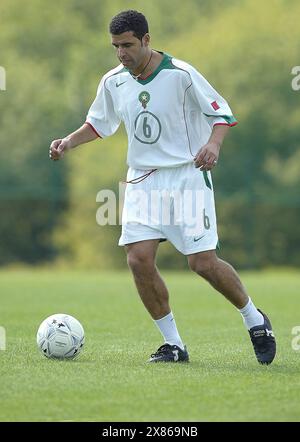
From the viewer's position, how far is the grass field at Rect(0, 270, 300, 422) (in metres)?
5.59

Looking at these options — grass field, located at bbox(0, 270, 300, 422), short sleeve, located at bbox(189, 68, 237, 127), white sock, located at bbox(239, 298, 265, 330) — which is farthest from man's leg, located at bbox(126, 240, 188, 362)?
short sleeve, located at bbox(189, 68, 237, 127)

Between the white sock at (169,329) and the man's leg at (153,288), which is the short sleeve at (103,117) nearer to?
the man's leg at (153,288)

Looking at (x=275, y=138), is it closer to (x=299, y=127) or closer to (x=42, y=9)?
(x=299, y=127)

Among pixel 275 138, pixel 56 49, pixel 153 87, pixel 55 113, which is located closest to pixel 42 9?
pixel 56 49

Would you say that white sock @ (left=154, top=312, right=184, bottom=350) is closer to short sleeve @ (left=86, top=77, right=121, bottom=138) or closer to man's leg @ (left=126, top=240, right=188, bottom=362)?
man's leg @ (left=126, top=240, right=188, bottom=362)

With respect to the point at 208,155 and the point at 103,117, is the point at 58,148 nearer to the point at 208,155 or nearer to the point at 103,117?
the point at 103,117

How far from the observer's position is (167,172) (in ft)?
24.6

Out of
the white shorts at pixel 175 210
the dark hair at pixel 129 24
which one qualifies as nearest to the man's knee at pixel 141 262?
the white shorts at pixel 175 210

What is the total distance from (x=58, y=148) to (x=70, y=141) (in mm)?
200

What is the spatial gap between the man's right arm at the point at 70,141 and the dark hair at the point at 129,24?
93cm

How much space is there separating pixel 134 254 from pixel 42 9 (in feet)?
145

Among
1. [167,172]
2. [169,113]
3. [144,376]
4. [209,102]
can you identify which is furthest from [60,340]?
[209,102]

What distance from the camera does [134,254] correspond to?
7414 mm

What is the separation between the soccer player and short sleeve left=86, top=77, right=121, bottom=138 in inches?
11.0
